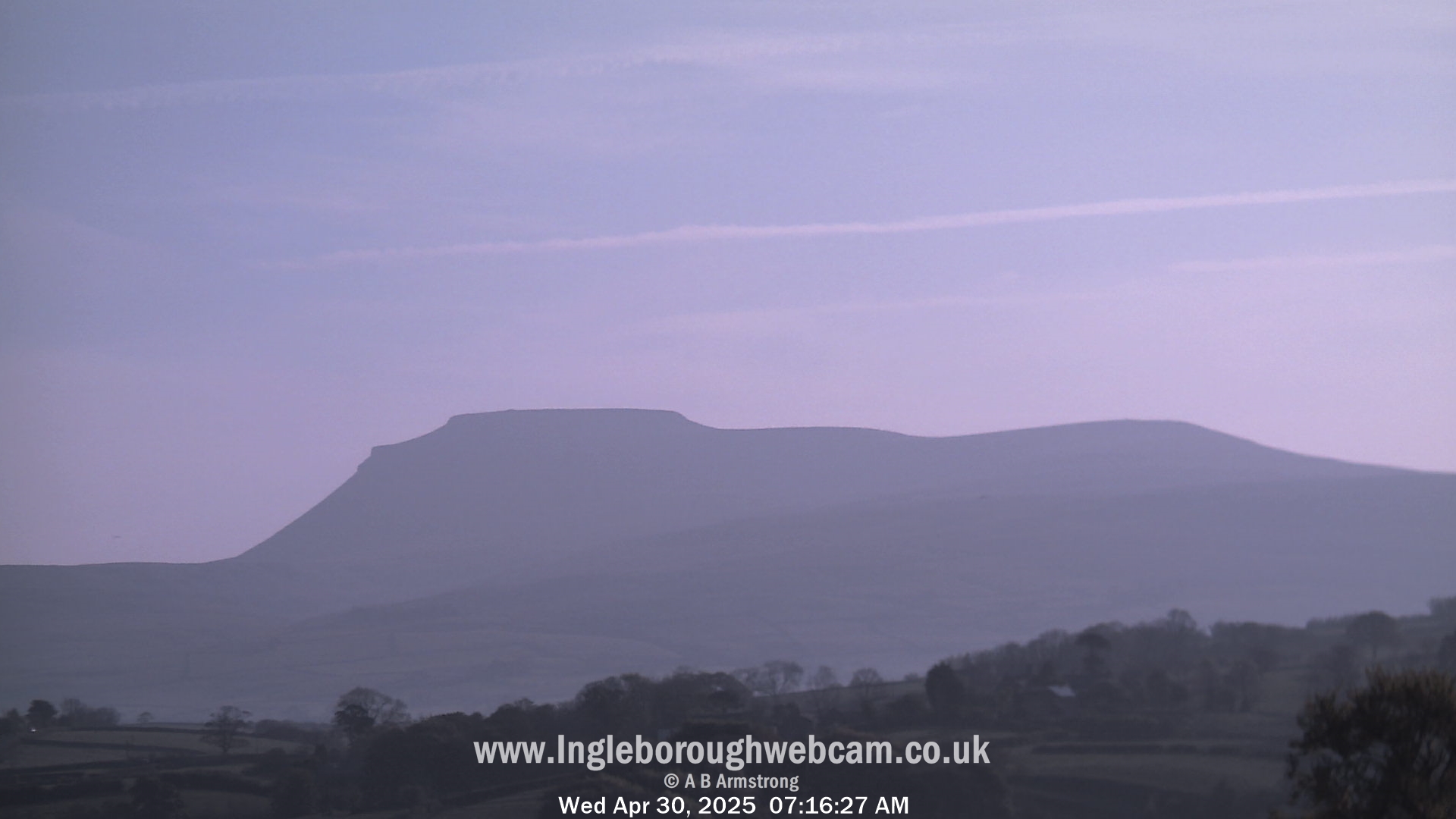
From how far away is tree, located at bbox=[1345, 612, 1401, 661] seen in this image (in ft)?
133

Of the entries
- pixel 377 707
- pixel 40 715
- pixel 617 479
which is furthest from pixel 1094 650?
pixel 617 479

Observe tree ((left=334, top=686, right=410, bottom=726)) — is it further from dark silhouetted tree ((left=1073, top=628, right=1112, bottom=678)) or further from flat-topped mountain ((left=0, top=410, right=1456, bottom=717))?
dark silhouetted tree ((left=1073, top=628, right=1112, bottom=678))

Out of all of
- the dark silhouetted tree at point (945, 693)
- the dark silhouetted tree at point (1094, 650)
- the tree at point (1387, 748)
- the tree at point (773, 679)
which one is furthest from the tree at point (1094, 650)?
the tree at point (1387, 748)

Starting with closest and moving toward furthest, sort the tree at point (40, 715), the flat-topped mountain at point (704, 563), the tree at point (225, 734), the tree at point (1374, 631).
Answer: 1. the tree at point (1374, 631)
2. the tree at point (225, 734)
3. the tree at point (40, 715)
4. the flat-topped mountain at point (704, 563)

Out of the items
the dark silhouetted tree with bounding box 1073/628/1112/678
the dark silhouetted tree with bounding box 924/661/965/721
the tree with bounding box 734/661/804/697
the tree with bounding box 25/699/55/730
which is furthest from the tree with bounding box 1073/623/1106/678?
the tree with bounding box 25/699/55/730

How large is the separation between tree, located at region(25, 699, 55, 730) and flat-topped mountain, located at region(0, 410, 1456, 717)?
2046 cm

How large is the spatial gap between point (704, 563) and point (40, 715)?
69121 mm

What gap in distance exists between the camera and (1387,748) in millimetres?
13742

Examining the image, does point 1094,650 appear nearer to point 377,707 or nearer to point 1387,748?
point 377,707

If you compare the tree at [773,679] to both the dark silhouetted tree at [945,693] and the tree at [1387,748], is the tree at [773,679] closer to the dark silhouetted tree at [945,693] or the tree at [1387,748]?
the dark silhouetted tree at [945,693]

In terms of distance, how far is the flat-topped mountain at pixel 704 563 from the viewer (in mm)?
80188

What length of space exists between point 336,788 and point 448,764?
2.87m

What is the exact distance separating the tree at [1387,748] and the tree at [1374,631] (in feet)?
92.9

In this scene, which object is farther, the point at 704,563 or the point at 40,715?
the point at 704,563
